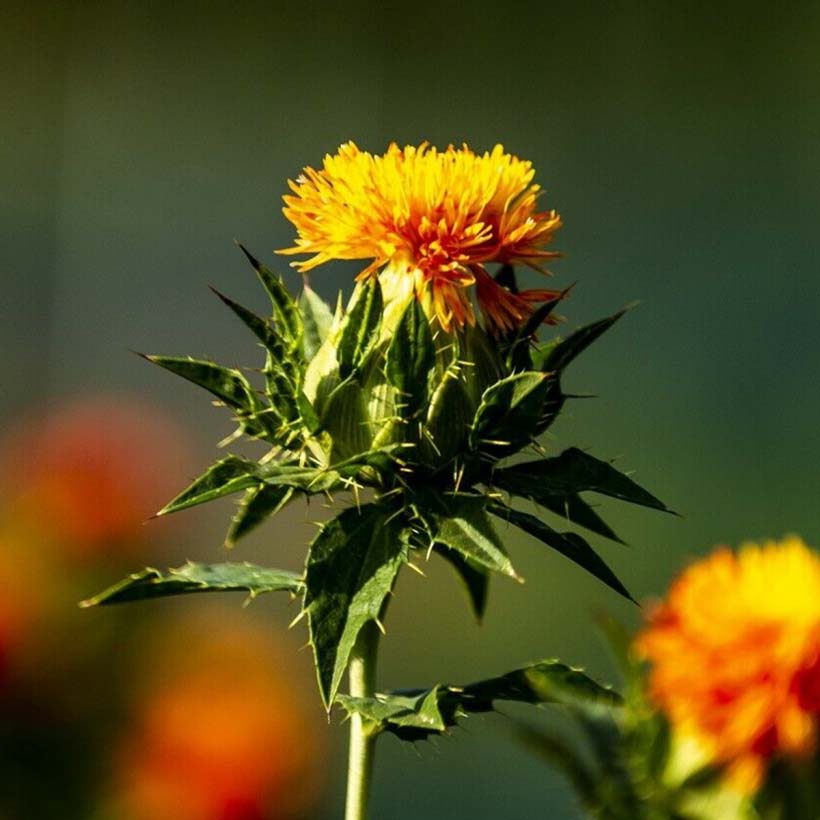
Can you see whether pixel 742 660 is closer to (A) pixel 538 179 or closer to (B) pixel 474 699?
(B) pixel 474 699

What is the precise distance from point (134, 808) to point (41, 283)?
312cm

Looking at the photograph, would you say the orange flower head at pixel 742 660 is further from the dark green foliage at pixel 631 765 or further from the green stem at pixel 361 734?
the green stem at pixel 361 734

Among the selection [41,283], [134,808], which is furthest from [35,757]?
[41,283]

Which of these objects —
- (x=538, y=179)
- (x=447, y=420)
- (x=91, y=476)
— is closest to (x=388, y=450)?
(x=447, y=420)

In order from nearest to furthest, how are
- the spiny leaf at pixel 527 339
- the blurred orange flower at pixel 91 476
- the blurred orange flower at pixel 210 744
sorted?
1. the spiny leaf at pixel 527 339
2. the blurred orange flower at pixel 210 744
3. the blurred orange flower at pixel 91 476

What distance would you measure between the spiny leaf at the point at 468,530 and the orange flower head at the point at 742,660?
0.09m

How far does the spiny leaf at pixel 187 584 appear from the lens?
832 millimetres

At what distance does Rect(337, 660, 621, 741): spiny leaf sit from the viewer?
0.82 meters

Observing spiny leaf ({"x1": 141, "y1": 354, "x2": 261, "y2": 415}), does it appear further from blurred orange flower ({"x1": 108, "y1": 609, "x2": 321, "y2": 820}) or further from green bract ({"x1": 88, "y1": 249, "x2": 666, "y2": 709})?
blurred orange flower ({"x1": 108, "y1": 609, "x2": 321, "y2": 820})

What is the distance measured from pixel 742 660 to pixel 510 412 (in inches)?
7.2

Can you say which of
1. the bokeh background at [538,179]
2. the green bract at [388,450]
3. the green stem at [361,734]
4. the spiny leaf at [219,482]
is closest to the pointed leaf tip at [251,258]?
the green bract at [388,450]

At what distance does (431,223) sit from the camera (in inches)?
33.8

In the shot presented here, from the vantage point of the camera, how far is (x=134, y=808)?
973 mm

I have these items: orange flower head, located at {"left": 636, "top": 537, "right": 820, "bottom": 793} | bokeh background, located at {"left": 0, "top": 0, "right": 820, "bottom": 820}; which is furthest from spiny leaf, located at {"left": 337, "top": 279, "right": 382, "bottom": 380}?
bokeh background, located at {"left": 0, "top": 0, "right": 820, "bottom": 820}
